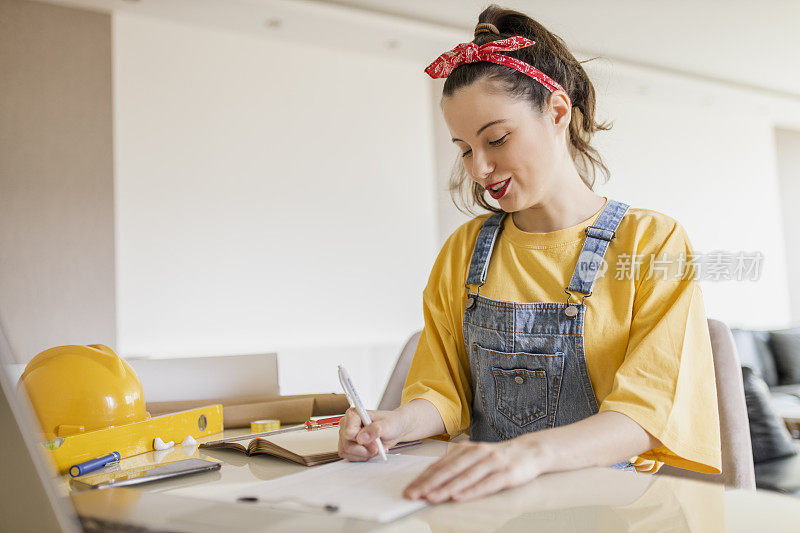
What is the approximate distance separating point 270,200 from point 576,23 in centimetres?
227

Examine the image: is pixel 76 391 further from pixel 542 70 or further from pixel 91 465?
pixel 542 70

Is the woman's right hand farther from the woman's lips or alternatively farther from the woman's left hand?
the woman's lips

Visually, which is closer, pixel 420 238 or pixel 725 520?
pixel 725 520

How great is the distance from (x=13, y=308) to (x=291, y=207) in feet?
5.23

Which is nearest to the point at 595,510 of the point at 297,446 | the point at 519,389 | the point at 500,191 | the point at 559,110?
the point at 297,446

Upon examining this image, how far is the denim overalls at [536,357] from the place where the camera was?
3.66 ft

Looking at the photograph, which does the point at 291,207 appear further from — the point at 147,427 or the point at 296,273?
the point at 147,427

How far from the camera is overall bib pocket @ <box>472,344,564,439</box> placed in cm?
114

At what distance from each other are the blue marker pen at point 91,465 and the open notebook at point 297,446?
0.14m

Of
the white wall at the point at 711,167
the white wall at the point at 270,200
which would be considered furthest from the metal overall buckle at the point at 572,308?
the white wall at the point at 711,167

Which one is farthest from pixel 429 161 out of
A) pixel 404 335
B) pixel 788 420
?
pixel 788 420

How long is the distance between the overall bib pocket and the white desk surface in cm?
41

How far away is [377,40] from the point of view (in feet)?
14.3

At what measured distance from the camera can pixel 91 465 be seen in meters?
0.89
